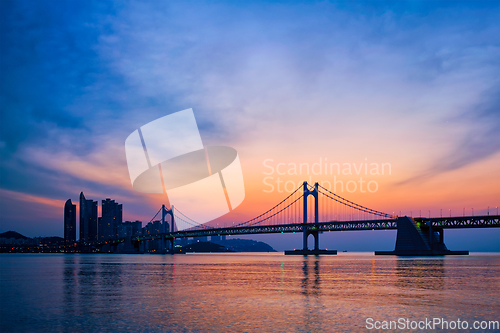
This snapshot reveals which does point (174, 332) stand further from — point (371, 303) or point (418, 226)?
point (418, 226)

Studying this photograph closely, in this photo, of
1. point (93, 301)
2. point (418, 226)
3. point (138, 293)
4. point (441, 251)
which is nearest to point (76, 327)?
point (93, 301)

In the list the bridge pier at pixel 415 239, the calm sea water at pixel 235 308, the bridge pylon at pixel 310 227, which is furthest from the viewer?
the bridge pylon at pixel 310 227

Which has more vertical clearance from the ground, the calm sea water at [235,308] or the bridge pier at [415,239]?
the calm sea water at [235,308]

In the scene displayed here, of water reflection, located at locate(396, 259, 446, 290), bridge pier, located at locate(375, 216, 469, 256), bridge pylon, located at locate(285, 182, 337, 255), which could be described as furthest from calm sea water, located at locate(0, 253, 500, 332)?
bridge pylon, located at locate(285, 182, 337, 255)

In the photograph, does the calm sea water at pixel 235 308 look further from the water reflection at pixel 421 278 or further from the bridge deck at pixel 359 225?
the bridge deck at pixel 359 225

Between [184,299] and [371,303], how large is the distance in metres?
7.85

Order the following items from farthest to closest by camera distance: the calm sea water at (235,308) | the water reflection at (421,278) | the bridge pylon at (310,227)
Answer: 1. the bridge pylon at (310,227)
2. the water reflection at (421,278)
3. the calm sea water at (235,308)

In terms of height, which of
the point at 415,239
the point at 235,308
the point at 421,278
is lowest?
the point at 415,239

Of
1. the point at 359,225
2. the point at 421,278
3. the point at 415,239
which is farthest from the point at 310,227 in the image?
the point at 421,278

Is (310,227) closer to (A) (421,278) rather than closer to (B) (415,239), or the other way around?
(B) (415,239)

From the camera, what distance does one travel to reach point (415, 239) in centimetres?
9194

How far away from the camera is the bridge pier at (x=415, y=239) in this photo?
91.0 m

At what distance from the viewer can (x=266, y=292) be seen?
2117 cm

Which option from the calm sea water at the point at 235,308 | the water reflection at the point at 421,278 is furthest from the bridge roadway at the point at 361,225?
the calm sea water at the point at 235,308
